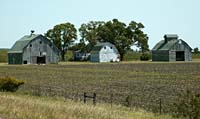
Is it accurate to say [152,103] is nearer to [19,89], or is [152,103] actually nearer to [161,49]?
[19,89]

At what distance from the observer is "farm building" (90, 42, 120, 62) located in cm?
10912

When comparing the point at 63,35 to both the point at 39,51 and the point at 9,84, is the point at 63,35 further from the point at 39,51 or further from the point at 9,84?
the point at 9,84

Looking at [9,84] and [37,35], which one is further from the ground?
[37,35]

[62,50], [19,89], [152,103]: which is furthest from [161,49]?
[152,103]

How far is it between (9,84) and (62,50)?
9650 cm

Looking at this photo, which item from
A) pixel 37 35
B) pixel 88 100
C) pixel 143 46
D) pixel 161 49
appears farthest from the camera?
pixel 143 46

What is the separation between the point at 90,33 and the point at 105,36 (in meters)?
5.11

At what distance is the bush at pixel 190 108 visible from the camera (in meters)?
15.8

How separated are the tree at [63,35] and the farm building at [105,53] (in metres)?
16.0

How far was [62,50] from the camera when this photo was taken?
412 ft

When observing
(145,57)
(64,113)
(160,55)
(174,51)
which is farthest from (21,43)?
(64,113)

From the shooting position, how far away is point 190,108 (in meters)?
16.3

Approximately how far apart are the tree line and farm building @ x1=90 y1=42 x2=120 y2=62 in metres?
7.73

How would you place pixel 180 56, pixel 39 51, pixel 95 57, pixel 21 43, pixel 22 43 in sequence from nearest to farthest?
pixel 39 51 → pixel 22 43 → pixel 21 43 → pixel 180 56 → pixel 95 57
